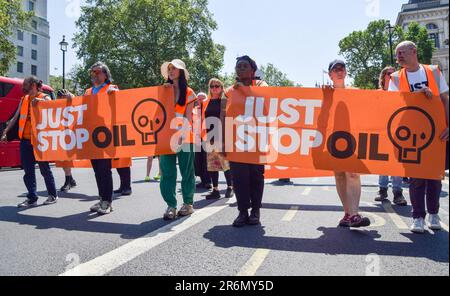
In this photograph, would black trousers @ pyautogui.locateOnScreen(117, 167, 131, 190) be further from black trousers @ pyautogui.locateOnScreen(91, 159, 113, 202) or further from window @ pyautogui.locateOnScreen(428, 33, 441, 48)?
window @ pyautogui.locateOnScreen(428, 33, 441, 48)

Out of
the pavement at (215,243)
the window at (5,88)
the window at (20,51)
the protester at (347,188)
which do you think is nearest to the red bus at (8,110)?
the window at (5,88)

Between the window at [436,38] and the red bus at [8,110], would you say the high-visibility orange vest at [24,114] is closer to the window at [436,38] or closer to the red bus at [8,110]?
the red bus at [8,110]

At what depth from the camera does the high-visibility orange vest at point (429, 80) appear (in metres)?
4.21

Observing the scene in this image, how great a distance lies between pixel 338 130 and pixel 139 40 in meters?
43.9

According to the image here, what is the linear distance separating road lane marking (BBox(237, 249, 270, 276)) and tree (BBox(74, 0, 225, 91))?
4315 centimetres

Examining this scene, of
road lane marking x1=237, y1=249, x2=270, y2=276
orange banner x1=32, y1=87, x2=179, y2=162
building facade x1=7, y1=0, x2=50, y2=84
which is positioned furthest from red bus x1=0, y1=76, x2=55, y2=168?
building facade x1=7, y1=0, x2=50, y2=84

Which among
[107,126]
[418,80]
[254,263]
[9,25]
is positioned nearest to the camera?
[254,263]

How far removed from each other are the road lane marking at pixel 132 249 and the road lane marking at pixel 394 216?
2.36 meters

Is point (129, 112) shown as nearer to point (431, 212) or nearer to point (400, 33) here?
point (431, 212)

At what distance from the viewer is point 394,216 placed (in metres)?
5.21

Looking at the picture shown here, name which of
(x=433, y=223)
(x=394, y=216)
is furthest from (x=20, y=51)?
(x=433, y=223)

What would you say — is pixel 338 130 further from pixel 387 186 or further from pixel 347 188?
pixel 387 186

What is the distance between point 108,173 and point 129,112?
916mm
